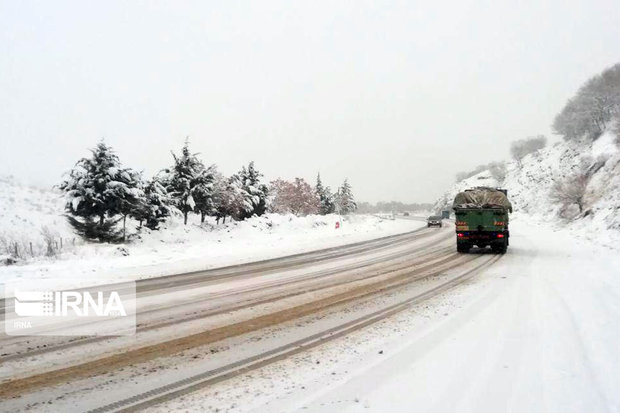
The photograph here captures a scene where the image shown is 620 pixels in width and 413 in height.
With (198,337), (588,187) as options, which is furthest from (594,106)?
(198,337)

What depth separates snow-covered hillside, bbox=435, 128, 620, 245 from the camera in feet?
82.9

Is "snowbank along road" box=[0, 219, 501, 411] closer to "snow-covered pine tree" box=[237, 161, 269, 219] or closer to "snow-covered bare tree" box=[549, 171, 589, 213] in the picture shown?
"snow-covered bare tree" box=[549, 171, 589, 213]

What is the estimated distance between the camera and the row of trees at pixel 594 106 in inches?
2736

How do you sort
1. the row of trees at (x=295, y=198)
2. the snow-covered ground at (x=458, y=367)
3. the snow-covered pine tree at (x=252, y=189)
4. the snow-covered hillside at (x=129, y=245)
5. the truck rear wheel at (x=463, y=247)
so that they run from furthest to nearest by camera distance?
the row of trees at (x=295, y=198) → the snow-covered pine tree at (x=252, y=189) → the truck rear wheel at (x=463, y=247) → the snow-covered hillside at (x=129, y=245) → the snow-covered ground at (x=458, y=367)

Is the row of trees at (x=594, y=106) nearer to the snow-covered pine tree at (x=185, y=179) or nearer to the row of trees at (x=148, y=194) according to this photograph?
the row of trees at (x=148, y=194)

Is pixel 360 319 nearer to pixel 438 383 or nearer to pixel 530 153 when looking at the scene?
pixel 438 383

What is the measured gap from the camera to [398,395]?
13.6 feet

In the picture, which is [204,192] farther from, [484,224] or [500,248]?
[500,248]

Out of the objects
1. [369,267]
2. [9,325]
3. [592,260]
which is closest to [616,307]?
[369,267]

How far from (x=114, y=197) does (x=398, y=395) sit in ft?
94.6

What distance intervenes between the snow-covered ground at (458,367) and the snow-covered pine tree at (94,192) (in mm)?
26509

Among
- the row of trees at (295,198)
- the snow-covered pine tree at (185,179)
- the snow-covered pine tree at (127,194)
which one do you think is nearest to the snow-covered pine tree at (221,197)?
the snow-covered pine tree at (185,179)

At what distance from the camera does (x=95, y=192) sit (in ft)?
93.2

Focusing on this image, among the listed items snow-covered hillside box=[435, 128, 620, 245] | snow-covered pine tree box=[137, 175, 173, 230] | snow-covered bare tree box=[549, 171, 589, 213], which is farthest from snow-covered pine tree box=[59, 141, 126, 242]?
snow-covered bare tree box=[549, 171, 589, 213]
